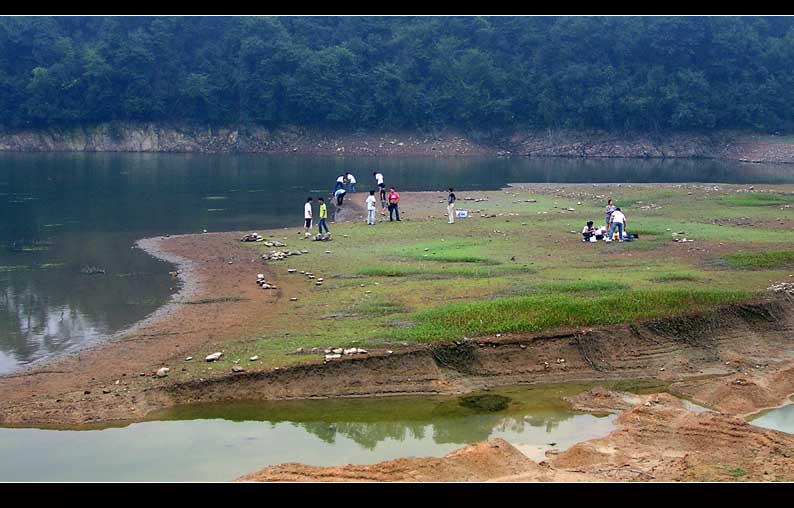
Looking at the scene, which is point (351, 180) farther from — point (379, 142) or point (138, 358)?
point (379, 142)

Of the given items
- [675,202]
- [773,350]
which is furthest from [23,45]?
[773,350]

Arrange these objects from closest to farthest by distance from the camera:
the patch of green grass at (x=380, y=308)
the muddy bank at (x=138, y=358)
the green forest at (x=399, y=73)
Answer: the muddy bank at (x=138, y=358) → the patch of green grass at (x=380, y=308) → the green forest at (x=399, y=73)

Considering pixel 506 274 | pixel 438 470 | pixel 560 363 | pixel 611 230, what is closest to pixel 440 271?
pixel 506 274

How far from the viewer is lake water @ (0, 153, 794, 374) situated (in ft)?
93.1

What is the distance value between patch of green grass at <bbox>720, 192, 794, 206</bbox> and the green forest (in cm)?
5900

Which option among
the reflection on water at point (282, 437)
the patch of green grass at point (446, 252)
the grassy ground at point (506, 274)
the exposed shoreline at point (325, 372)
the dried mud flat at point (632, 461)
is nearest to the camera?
the dried mud flat at point (632, 461)

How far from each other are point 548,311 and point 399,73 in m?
99.5

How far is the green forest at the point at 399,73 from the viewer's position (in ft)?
371

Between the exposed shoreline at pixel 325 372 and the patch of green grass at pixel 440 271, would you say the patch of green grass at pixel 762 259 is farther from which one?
the patch of green grass at pixel 440 271

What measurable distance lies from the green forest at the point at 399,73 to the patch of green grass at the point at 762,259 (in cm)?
8467

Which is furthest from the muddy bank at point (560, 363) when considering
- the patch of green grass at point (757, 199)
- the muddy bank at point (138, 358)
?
the patch of green grass at point (757, 199)

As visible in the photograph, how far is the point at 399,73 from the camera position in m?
121

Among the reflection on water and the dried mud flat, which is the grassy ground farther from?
the dried mud flat

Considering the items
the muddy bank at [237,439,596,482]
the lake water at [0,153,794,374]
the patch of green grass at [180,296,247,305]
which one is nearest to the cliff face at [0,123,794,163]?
the lake water at [0,153,794,374]
